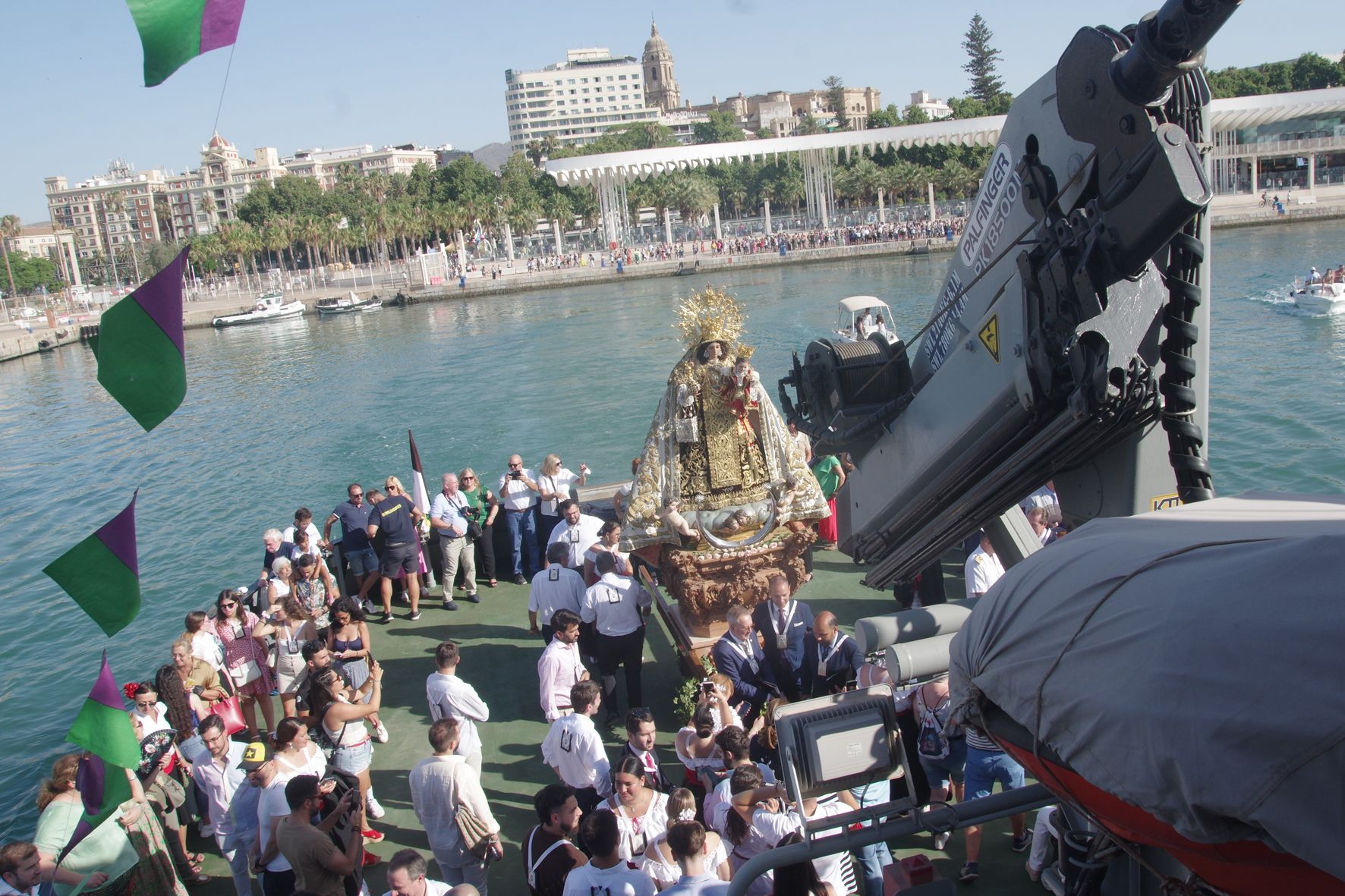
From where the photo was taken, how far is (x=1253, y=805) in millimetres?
1827

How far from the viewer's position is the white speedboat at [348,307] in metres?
64.1

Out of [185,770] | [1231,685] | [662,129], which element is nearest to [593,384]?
[185,770]

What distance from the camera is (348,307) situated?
211 ft

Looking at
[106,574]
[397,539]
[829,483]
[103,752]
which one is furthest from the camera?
[829,483]

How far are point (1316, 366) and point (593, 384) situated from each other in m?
21.6

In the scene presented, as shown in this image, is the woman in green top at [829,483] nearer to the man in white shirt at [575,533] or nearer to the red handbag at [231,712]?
the man in white shirt at [575,533]

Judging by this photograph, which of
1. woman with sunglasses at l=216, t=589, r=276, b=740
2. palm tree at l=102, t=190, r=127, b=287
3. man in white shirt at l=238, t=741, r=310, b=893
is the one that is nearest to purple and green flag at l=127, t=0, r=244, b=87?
man in white shirt at l=238, t=741, r=310, b=893

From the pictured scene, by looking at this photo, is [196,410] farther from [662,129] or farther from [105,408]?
[662,129]

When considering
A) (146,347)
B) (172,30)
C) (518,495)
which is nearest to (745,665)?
(146,347)

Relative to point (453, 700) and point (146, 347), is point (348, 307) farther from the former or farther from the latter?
point (146, 347)

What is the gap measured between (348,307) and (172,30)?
63701 millimetres

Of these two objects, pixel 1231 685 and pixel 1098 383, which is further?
pixel 1098 383

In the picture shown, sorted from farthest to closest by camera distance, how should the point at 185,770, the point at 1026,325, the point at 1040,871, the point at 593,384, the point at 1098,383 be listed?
the point at 593,384 < the point at 185,770 < the point at 1040,871 < the point at 1026,325 < the point at 1098,383

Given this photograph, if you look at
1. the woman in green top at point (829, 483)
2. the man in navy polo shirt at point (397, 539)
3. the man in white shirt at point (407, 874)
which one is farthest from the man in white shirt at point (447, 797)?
the woman in green top at point (829, 483)
